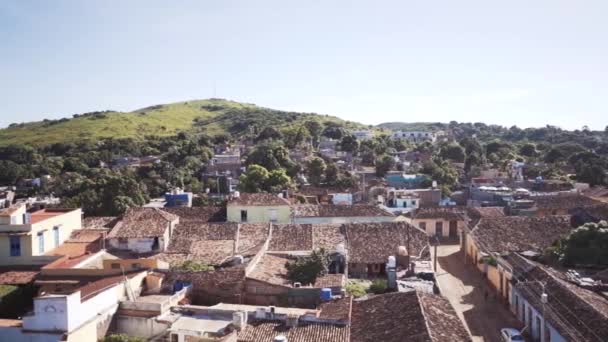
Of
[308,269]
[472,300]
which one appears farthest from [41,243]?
[472,300]

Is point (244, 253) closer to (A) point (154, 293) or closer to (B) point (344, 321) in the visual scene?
(A) point (154, 293)

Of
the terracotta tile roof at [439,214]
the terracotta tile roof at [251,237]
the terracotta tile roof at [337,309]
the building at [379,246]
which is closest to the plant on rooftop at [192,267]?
the terracotta tile roof at [251,237]

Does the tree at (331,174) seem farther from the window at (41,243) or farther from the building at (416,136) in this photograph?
the building at (416,136)

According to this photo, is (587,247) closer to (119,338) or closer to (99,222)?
(119,338)

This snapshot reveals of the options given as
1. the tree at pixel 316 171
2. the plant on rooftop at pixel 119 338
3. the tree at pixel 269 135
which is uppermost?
the tree at pixel 269 135

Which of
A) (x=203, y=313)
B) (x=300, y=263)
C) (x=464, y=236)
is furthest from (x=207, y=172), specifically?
(x=203, y=313)
